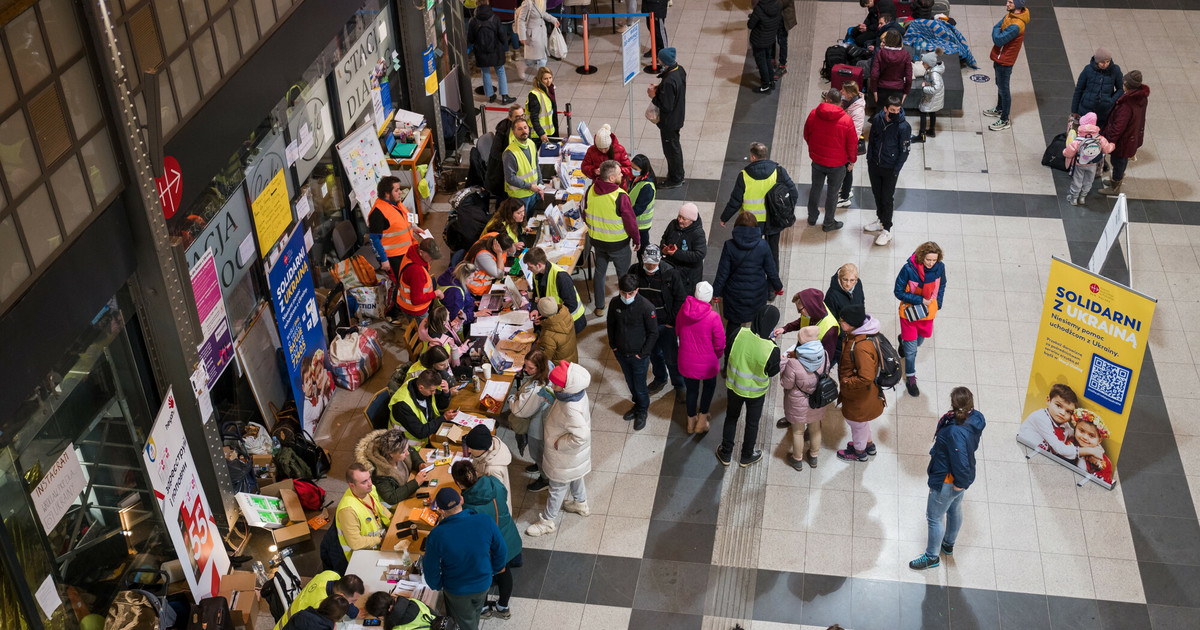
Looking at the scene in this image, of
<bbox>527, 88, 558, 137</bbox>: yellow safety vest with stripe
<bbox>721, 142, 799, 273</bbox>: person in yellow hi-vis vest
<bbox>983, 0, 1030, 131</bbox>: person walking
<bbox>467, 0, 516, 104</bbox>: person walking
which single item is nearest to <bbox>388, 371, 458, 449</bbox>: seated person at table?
<bbox>721, 142, 799, 273</bbox>: person in yellow hi-vis vest

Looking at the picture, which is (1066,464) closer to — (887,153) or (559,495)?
(887,153)

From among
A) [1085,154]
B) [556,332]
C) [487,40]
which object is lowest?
[1085,154]

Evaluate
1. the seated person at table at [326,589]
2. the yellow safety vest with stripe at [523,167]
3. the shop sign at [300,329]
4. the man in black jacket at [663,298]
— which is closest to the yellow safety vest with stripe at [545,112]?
the yellow safety vest with stripe at [523,167]

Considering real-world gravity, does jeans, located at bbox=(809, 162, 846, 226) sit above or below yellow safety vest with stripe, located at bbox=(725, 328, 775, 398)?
below

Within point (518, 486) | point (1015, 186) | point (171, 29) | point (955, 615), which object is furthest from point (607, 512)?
point (1015, 186)

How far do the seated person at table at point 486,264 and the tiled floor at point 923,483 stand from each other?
1.29 meters

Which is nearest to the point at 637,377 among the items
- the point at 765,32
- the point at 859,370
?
the point at 859,370

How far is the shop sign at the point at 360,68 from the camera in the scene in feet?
35.0

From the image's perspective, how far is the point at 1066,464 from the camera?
8.83 m

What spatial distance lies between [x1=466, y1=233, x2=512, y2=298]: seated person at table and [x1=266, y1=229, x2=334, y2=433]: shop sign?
1541 millimetres

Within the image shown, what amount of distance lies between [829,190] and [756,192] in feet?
6.32

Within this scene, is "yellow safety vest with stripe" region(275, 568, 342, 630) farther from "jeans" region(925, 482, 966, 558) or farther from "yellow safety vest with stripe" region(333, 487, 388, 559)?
"jeans" region(925, 482, 966, 558)

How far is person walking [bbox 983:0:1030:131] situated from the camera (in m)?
13.6

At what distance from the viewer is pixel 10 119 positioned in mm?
5090
